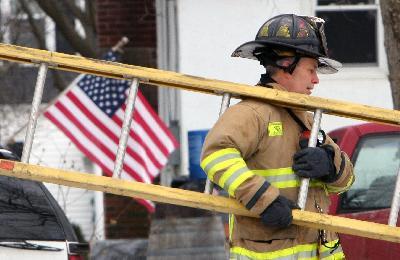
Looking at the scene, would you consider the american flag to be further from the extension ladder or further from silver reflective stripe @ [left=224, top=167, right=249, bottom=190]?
silver reflective stripe @ [left=224, top=167, right=249, bottom=190]

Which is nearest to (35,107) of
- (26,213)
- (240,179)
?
(240,179)

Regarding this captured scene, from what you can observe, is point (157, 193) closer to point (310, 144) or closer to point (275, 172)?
point (275, 172)

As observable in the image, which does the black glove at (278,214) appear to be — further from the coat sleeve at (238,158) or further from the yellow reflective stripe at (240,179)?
the yellow reflective stripe at (240,179)

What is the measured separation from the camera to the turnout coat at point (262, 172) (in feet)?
17.7

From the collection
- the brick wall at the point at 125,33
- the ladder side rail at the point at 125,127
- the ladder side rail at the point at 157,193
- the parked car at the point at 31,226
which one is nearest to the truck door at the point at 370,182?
the parked car at the point at 31,226

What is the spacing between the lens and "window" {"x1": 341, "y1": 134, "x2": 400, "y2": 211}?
8.31 meters

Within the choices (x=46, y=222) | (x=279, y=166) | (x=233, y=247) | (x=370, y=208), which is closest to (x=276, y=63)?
(x=279, y=166)

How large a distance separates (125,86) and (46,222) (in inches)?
261

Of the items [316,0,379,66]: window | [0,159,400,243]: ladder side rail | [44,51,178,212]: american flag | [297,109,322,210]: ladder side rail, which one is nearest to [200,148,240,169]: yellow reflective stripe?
[0,159,400,243]: ladder side rail

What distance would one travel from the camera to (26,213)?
697cm

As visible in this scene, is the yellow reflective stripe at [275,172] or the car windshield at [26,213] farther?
the car windshield at [26,213]

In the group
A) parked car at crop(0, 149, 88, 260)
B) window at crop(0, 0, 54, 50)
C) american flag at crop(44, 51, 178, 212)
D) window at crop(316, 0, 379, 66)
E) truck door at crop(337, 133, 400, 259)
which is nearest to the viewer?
parked car at crop(0, 149, 88, 260)

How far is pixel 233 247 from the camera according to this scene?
5.64 meters

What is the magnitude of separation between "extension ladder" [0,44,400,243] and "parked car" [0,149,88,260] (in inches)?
40.1
